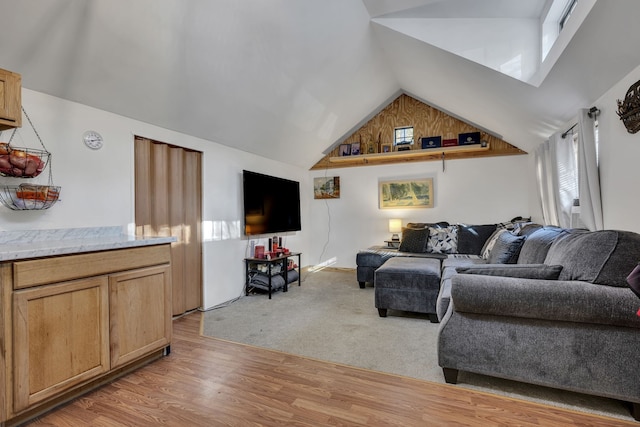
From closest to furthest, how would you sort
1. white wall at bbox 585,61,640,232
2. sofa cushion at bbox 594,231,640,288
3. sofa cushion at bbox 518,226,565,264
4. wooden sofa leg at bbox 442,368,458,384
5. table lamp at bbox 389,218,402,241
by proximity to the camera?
sofa cushion at bbox 594,231,640,288 → wooden sofa leg at bbox 442,368,458,384 → white wall at bbox 585,61,640,232 → sofa cushion at bbox 518,226,565,264 → table lamp at bbox 389,218,402,241

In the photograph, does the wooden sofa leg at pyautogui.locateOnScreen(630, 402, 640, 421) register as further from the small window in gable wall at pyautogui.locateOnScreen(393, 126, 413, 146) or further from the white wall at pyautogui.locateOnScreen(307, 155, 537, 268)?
the small window in gable wall at pyautogui.locateOnScreen(393, 126, 413, 146)

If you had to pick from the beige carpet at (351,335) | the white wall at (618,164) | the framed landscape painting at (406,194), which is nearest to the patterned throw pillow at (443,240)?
the framed landscape painting at (406,194)

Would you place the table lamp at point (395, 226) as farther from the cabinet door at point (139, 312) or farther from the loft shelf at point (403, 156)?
the cabinet door at point (139, 312)

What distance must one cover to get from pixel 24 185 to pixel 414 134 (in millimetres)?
5144

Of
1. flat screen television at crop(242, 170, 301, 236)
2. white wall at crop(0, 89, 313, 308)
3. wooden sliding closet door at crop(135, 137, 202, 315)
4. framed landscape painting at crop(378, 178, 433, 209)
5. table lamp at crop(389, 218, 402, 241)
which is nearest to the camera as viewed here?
white wall at crop(0, 89, 313, 308)

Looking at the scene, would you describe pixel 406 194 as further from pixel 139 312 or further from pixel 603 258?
pixel 139 312

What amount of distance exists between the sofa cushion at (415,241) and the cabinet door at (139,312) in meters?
3.36

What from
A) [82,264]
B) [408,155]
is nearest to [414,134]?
[408,155]

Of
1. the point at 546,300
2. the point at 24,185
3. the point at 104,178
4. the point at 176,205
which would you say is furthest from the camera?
the point at 176,205

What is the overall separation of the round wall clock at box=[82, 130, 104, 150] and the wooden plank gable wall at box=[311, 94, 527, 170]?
3.86m

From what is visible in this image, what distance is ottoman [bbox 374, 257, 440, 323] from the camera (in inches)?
116

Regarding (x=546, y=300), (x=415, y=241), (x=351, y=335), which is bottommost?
(x=351, y=335)

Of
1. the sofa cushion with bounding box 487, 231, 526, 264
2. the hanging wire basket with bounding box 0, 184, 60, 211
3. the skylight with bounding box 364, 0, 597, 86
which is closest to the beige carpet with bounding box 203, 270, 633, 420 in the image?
the sofa cushion with bounding box 487, 231, 526, 264

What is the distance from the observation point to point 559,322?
162cm
